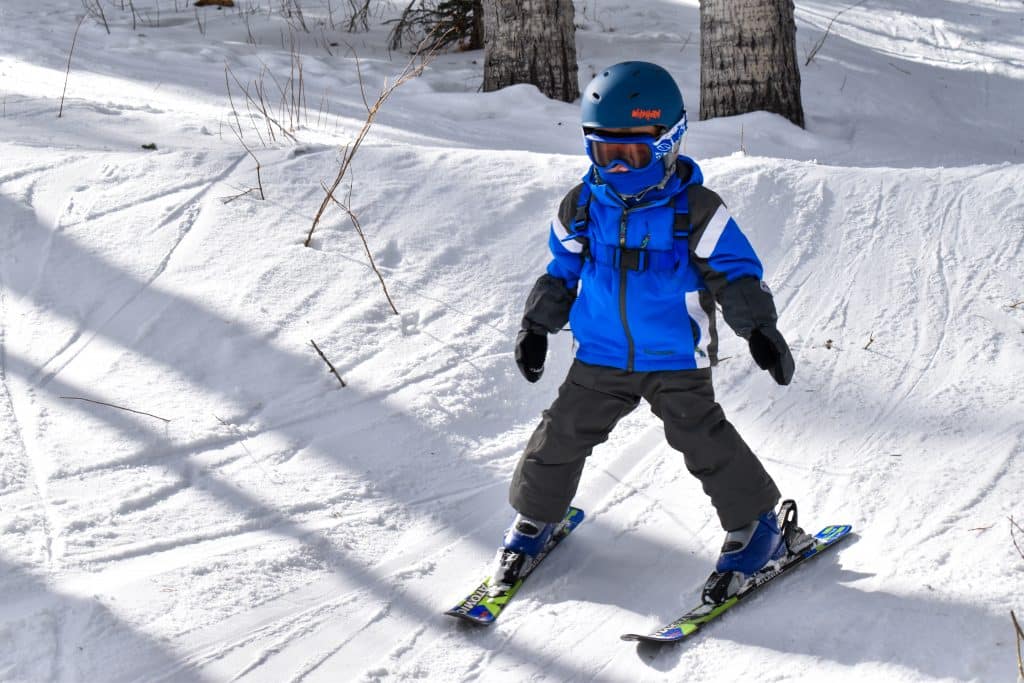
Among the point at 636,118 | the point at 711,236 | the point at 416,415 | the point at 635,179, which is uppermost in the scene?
the point at 636,118

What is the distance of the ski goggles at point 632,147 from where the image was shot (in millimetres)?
2682

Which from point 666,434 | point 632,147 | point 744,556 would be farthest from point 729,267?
point 744,556

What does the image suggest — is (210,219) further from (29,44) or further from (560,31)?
(29,44)

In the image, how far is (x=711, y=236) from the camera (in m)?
2.69

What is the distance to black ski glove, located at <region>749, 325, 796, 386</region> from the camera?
2.62 metres

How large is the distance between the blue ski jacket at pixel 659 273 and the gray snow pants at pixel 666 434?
0.17ft

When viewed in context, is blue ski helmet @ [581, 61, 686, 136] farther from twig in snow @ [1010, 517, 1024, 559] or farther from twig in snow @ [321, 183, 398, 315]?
twig in snow @ [321, 183, 398, 315]

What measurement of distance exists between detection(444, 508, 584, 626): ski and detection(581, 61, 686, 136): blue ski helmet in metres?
1.25

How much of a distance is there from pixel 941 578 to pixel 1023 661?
0.41 meters

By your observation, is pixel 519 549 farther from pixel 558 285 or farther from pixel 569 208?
pixel 569 208

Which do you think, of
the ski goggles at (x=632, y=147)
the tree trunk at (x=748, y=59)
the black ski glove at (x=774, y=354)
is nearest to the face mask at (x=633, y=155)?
the ski goggles at (x=632, y=147)

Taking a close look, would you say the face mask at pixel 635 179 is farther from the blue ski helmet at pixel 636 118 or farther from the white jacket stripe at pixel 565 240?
the white jacket stripe at pixel 565 240

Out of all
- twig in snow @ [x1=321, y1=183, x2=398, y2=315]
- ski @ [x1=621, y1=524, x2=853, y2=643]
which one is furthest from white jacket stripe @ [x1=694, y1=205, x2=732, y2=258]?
twig in snow @ [x1=321, y1=183, x2=398, y2=315]

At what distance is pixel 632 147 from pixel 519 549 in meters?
1.25
